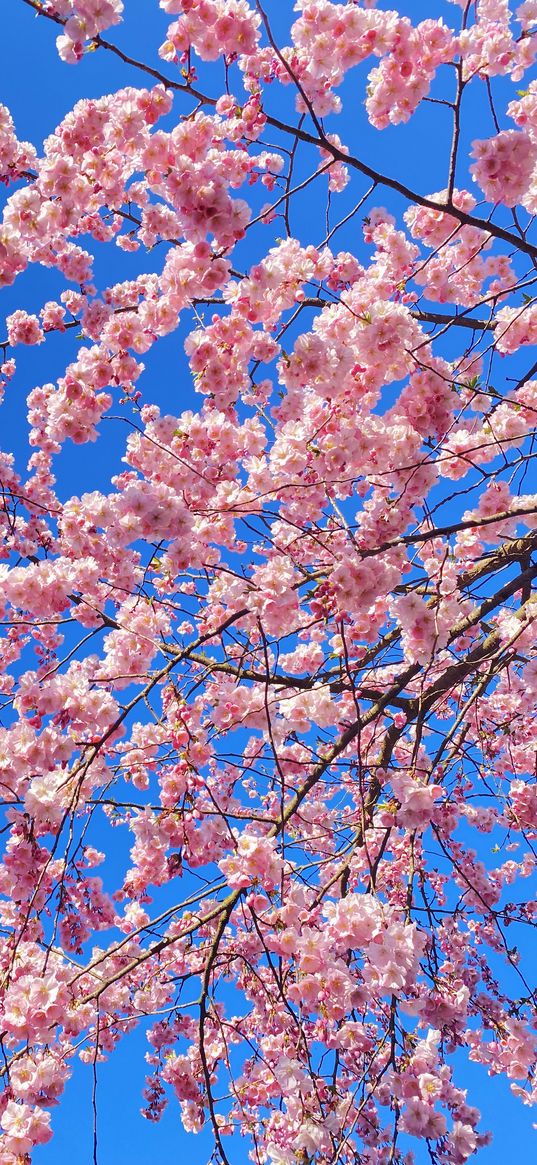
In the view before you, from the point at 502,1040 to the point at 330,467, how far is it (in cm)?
408

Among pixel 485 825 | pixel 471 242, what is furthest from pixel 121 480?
pixel 485 825

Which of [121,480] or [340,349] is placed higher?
[121,480]

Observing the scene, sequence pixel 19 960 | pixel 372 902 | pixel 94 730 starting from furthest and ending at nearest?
1. pixel 94 730
2. pixel 19 960
3. pixel 372 902

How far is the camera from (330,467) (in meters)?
3.78

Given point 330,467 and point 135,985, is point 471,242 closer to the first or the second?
point 330,467

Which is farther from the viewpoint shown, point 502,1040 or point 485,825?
point 485,825

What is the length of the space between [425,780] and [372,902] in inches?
22.8

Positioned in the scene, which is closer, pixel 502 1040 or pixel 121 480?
pixel 502 1040

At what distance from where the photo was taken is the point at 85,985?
16.7 feet

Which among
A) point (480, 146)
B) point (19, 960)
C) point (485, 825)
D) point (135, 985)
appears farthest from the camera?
point (485, 825)

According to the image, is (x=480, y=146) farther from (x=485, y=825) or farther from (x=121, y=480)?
(x=485, y=825)

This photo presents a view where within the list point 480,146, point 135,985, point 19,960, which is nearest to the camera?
point 480,146

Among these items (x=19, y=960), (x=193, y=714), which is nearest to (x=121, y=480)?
(x=193, y=714)

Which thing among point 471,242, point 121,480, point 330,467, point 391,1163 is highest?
point 471,242
